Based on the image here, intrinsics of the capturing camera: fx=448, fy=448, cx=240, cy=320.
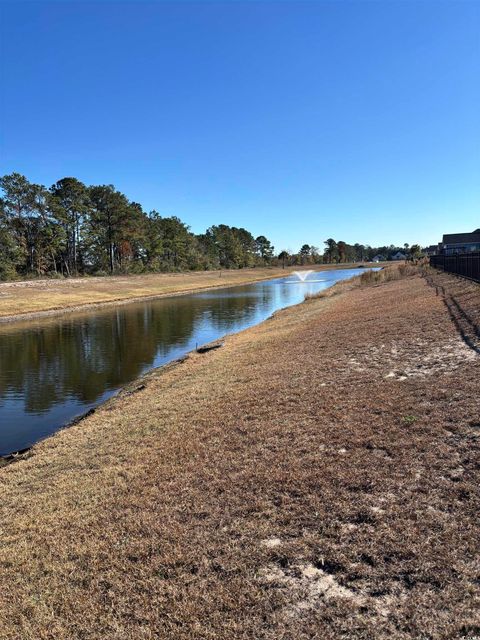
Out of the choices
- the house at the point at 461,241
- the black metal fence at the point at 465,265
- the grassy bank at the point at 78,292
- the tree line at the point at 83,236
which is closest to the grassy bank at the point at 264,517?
the black metal fence at the point at 465,265

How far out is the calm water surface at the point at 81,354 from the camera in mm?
12086

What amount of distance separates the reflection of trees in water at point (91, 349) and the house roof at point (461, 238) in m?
59.1

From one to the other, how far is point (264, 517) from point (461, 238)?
88269mm

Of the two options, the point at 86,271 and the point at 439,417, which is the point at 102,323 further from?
the point at 86,271

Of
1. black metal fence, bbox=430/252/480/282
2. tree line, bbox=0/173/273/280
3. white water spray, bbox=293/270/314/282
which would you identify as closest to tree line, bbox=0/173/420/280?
tree line, bbox=0/173/273/280

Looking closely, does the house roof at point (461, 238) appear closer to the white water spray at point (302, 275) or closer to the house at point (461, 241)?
the house at point (461, 241)

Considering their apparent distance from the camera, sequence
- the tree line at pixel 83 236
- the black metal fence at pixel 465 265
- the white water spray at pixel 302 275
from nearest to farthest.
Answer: the black metal fence at pixel 465 265
the tree line at pixel 83 236
the white water spray at pixel 302 275

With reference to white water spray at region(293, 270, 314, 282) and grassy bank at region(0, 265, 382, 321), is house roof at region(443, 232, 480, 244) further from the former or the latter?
grassy bank at region(0, 265, 382, 321)

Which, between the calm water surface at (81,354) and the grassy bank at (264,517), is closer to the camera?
the grassy bank at (264,517)

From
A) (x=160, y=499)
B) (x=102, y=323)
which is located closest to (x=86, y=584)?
(x=160, y=499)

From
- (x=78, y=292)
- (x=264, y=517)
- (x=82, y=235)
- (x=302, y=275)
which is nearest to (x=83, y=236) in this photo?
(x=82, y=235)

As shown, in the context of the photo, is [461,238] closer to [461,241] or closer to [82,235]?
[461,241]

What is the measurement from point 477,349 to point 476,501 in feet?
18.1

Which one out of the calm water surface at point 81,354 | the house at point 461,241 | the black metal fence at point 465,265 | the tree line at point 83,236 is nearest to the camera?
the calm water surface at point 81,354
